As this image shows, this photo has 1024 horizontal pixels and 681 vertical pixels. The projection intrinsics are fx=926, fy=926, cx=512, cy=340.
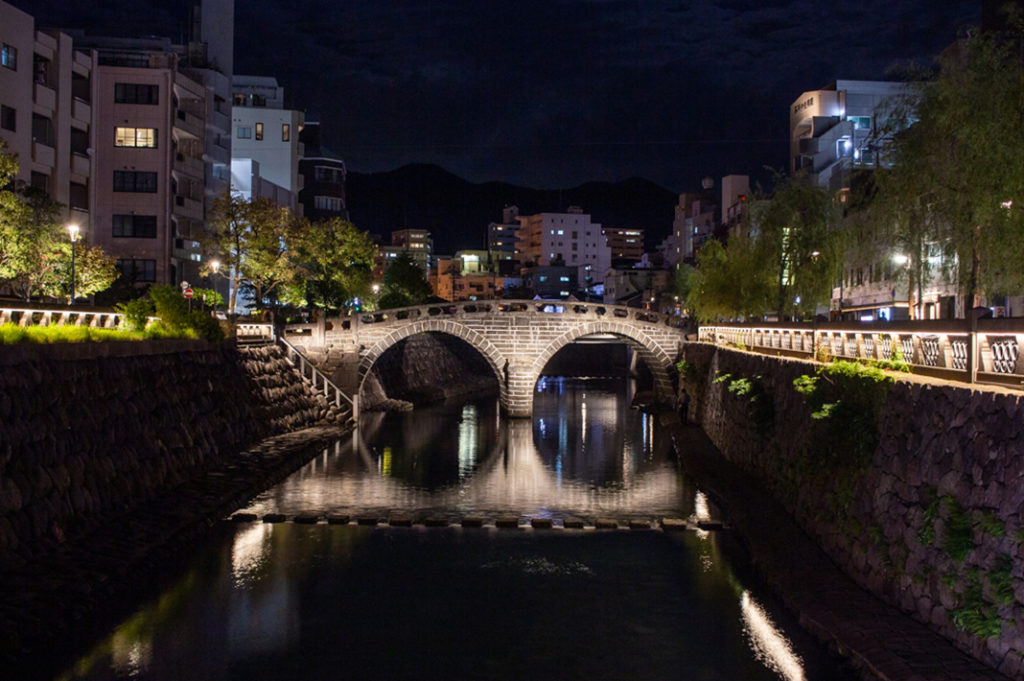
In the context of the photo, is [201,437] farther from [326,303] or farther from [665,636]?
[326,303]

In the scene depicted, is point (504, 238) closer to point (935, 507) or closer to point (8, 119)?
point (8, 119)

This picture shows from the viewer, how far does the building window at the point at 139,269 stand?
1876 inches

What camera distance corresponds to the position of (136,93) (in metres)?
48.0

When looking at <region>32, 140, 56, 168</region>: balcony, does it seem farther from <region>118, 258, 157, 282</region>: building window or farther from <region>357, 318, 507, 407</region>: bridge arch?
<region>357, 318, 507, 407</region>: bridge arch

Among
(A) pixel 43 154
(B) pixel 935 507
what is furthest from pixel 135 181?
(B) pixel 935 507

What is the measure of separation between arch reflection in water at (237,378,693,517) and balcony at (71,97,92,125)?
67.1ft

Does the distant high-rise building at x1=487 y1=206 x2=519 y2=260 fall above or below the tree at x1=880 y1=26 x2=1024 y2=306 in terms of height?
above

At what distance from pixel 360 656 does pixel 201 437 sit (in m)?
14.1

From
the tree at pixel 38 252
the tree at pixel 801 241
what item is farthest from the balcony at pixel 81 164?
the tree at pixel 801 241

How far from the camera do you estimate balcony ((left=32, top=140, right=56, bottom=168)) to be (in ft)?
134

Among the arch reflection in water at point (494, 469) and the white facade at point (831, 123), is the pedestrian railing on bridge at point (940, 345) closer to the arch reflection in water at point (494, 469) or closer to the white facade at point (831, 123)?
the arch reflection in water at point (494, 469)

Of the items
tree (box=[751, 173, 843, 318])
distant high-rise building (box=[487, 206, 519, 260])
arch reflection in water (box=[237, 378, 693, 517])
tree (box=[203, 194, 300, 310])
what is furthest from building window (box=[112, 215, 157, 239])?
distant high-rise building (box=[487, 206, 519, 260])

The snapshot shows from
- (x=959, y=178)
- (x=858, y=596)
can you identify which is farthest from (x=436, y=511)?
(x=959, y=178)

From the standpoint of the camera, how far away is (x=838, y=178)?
5784 centimetres
